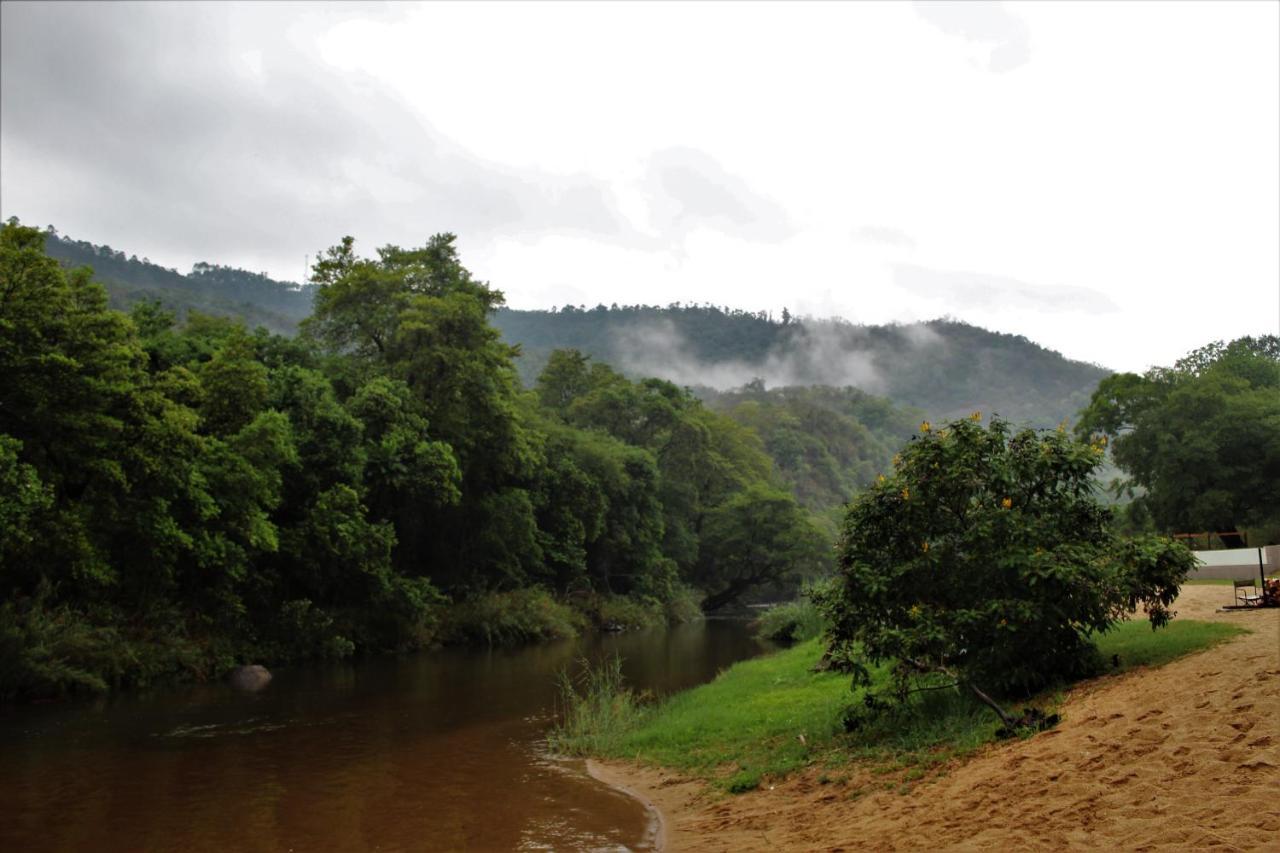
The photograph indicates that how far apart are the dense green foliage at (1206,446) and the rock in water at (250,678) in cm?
3661

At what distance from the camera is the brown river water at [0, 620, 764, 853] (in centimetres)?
1095

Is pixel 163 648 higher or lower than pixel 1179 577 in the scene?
lower

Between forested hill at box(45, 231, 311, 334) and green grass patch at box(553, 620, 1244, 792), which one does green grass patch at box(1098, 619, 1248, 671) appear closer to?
green grass patch at box(553, 620, 1244, 792)

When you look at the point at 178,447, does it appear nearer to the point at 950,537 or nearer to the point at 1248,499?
the point at 950,537

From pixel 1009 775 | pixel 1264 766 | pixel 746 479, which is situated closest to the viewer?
pixel 1264 766

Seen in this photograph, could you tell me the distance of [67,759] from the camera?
51.1ft

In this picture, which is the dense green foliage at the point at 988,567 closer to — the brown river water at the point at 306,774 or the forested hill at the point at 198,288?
the brown river water at the point at 306,774

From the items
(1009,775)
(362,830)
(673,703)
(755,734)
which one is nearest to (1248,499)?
(673,703)

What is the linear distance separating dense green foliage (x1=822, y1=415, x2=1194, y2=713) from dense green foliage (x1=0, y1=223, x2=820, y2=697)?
17.9 m

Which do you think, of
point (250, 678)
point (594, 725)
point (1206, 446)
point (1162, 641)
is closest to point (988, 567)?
point (1162, 641)

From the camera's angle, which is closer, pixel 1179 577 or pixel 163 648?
pixel 1179 577

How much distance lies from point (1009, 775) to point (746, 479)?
72.2 metres

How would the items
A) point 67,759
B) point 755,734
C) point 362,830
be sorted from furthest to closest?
point 67,759 < point 755,734 < point 362,830

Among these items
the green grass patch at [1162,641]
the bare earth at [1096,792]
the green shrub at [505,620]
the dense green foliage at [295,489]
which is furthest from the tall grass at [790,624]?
the bare earth at [1096,792]
